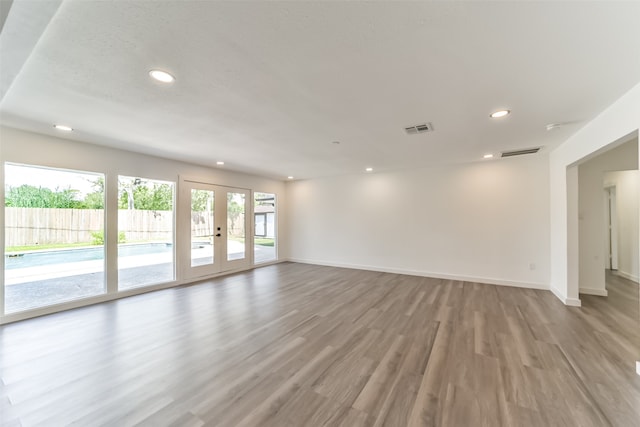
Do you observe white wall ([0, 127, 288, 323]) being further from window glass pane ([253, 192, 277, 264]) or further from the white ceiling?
window glass pane ([253, 192, 277, 264])

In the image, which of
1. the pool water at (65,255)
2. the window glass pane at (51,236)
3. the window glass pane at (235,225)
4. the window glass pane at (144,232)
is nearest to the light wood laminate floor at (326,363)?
the window glass pane at (51,236)

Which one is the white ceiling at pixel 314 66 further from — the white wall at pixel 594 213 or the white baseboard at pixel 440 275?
the white baseboard at pixel 440 275

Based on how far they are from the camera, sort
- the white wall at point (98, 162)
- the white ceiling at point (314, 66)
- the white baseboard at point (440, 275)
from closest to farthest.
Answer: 1. the white ceiling at point (314, 66)
2. the white wall at point (98, 162)
3. the white baseboard at point (440, 275)

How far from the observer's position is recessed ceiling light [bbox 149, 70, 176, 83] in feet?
6.41

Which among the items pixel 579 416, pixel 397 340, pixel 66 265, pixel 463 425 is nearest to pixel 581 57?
pixel 579 416

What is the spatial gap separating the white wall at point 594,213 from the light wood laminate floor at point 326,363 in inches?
22.3

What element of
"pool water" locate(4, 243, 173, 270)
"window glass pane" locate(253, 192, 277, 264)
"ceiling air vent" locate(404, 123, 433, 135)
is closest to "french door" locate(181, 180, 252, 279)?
"window glass pane" locate(253, 192, 277, 264)

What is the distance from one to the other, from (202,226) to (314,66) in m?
4.81

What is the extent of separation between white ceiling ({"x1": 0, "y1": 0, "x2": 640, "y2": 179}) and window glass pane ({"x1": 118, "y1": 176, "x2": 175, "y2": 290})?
1.46m

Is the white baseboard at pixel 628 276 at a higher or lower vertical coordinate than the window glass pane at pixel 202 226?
lower

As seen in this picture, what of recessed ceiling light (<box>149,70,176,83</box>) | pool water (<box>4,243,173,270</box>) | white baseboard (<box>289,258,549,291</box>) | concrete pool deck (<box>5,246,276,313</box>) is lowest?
white baseboard (<box>289,258,549,291</box>)

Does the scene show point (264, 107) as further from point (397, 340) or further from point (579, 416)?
point (579, 416)

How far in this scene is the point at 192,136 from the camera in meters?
3.53

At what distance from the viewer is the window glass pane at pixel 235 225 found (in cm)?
617
